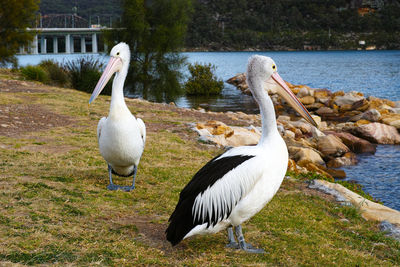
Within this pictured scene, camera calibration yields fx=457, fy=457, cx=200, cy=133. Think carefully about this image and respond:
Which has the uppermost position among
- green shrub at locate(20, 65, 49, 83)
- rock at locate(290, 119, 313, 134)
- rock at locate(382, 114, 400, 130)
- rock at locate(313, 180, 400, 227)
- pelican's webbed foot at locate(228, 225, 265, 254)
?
green shrub at locate(20, 65, 49, 83)

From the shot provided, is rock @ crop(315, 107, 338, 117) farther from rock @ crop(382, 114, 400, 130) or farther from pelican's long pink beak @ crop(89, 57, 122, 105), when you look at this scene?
pelican's long pink beak @ crop(89, 57, 122, 105)

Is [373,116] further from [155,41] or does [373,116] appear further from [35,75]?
[35,75]

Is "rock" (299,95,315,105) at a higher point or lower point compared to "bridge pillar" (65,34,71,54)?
lower

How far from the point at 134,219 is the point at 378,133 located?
37.2 ft

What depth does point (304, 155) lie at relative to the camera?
9875 mm

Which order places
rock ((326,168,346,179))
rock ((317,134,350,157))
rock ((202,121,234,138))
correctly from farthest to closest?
rock ((317,134,350,157)) < rock ((326,168,346,179)) < rock ((202,121,234,138))

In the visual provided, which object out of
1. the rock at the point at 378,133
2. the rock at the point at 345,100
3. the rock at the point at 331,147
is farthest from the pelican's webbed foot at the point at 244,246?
the rock at the point at 345,100

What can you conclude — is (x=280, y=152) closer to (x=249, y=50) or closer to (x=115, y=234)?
(x=115, y=234)

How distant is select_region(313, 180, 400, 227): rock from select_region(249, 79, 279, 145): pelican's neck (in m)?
2.44

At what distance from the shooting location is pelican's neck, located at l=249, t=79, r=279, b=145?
12.2 feet

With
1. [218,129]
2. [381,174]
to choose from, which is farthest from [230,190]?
[381,174]

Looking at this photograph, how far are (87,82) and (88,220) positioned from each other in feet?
48.2

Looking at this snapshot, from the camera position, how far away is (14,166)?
231 inches

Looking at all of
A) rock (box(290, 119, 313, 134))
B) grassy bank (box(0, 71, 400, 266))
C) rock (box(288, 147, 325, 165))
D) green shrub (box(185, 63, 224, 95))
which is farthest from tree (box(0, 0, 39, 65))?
rock (box(288, 147, 325, 165))
